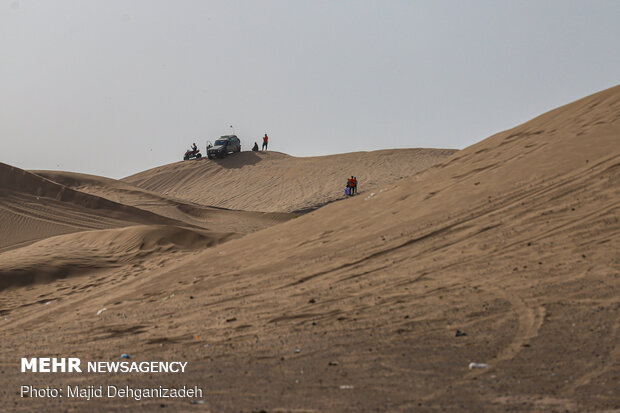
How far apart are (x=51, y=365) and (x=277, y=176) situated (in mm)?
40292

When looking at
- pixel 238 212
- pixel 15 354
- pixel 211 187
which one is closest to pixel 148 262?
pixel 15 354

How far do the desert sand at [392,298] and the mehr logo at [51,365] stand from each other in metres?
0.13

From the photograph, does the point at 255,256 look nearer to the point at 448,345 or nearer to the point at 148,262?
the point at 148,262

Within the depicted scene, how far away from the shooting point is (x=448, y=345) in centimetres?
610

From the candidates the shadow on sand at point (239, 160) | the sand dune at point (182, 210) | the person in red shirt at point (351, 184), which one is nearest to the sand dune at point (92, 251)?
the sand dune at point (182, 210)

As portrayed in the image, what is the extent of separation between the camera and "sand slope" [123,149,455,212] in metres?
41.7

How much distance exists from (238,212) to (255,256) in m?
23.6

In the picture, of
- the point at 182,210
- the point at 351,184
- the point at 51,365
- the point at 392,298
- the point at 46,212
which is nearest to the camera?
the point at 51,365

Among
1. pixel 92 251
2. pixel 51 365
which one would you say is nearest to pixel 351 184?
pixel 92 251

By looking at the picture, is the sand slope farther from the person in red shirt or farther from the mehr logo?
the mehr logo

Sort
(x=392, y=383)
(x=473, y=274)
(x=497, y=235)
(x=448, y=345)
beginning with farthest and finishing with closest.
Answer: (x=497, y=235), (x=473, y=274), (x=448, y=345), (x=392, y=383)

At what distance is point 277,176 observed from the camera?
46781mm

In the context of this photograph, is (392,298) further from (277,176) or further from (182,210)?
(277,176)

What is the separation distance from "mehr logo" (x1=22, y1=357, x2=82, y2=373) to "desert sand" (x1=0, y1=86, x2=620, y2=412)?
127 millimetres
